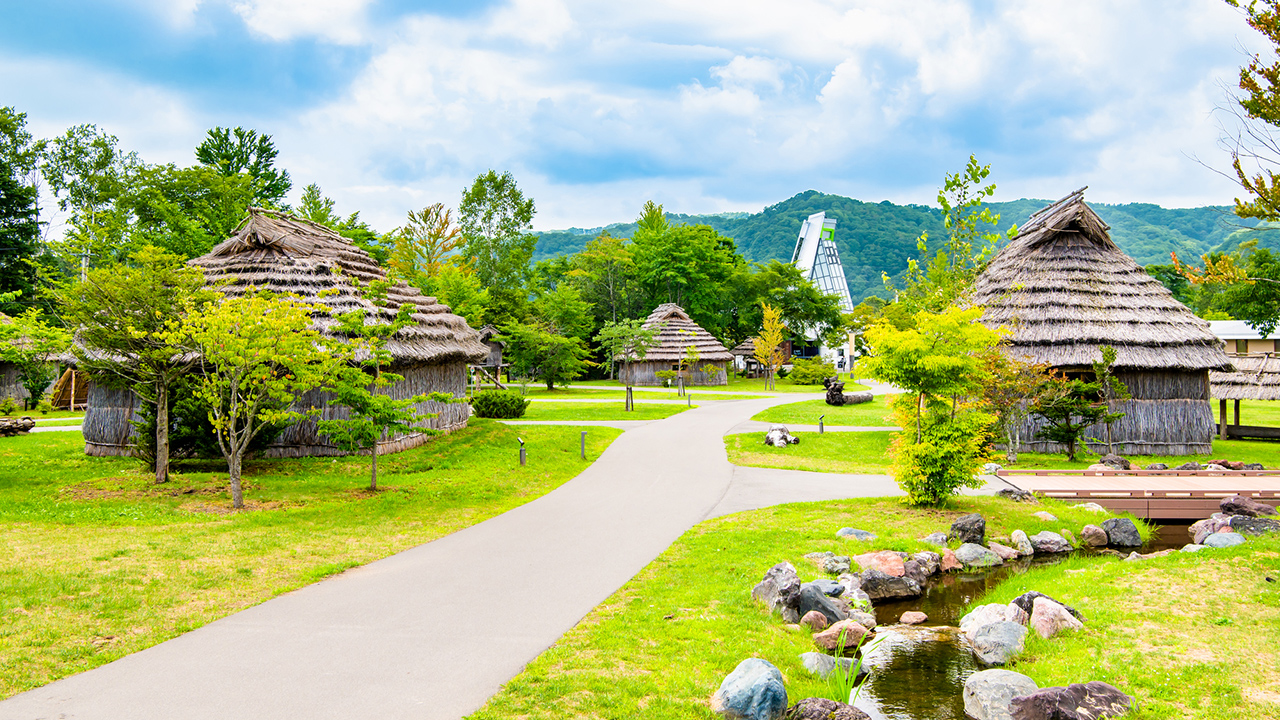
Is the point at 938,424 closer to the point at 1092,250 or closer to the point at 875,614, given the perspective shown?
the point at 875,614

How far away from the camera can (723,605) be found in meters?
8.98

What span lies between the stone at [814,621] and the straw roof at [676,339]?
41.1 metres

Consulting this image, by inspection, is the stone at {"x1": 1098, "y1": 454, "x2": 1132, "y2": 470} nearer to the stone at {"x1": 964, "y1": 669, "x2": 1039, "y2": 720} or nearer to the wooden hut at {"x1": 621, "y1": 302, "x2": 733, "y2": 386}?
the stone at {"x1": 964, "y1": 669, "x2": 1039, "y2": 720}

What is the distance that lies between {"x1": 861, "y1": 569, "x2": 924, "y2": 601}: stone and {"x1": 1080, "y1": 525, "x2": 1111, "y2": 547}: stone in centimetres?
492

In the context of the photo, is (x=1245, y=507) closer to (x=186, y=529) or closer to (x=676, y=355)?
(x=186, y=529)

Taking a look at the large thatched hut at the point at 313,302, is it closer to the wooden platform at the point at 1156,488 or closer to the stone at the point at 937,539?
the stone at the point at 937,539

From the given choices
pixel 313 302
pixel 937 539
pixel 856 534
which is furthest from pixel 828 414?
pixel 313 302

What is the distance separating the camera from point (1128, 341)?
2273 cm

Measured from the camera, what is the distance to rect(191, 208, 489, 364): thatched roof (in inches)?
798

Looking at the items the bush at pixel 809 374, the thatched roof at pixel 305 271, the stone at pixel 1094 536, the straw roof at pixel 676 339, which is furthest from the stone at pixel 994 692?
the bush at pixel 809 374

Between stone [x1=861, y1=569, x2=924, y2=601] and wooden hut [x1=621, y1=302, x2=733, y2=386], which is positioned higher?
wooden hut [x1=621, y1=302, x2=733, y2=386]

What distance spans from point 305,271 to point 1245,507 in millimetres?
24896

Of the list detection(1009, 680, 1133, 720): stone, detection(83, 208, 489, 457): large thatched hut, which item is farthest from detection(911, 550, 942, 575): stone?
detection(83, 208, 489, 457): large thatched hut

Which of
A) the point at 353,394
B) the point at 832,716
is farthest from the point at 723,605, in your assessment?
the point at 353,394
